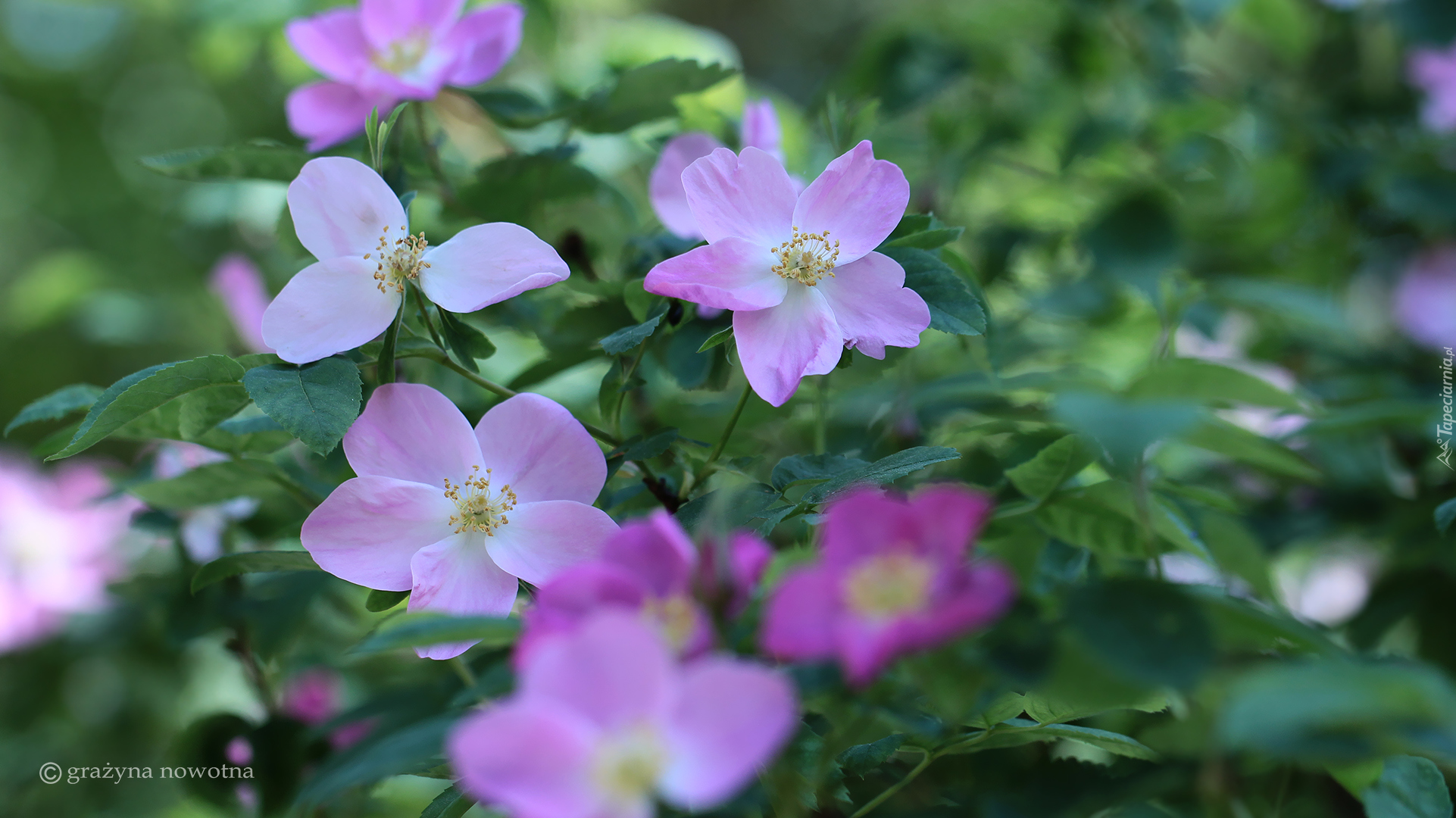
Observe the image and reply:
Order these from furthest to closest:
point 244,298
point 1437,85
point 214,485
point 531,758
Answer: point 1437,85
point 244,298
point 214,485
point 531,758

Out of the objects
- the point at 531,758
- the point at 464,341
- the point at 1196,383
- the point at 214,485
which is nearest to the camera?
the point at 531,758

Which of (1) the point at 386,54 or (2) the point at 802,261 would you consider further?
(1) the point at 386,54

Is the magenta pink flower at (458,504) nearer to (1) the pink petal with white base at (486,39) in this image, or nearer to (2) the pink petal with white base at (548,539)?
(2) the pink petal with white base at (548,539)

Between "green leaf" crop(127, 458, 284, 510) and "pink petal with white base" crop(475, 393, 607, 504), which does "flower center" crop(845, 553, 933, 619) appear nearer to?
"pink petal with white base" crop(475, 393, 607, 504)

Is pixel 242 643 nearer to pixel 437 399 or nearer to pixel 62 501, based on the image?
pixel 437 399

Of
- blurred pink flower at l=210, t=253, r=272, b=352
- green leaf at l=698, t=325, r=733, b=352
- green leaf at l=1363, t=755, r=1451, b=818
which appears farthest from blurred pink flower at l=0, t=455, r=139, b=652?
green leaf at l=1363, t=755, r=1451, b=818

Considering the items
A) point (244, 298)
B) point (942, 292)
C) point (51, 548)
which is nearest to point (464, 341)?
point (942, 292)

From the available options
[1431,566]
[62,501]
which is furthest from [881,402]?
[62,501]

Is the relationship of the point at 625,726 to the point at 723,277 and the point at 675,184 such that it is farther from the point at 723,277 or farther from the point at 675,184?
the point at 675,184

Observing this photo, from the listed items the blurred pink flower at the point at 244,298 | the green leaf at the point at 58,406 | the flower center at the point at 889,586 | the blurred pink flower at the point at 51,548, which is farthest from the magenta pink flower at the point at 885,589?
the blurred pink flower at the point at 51,548
